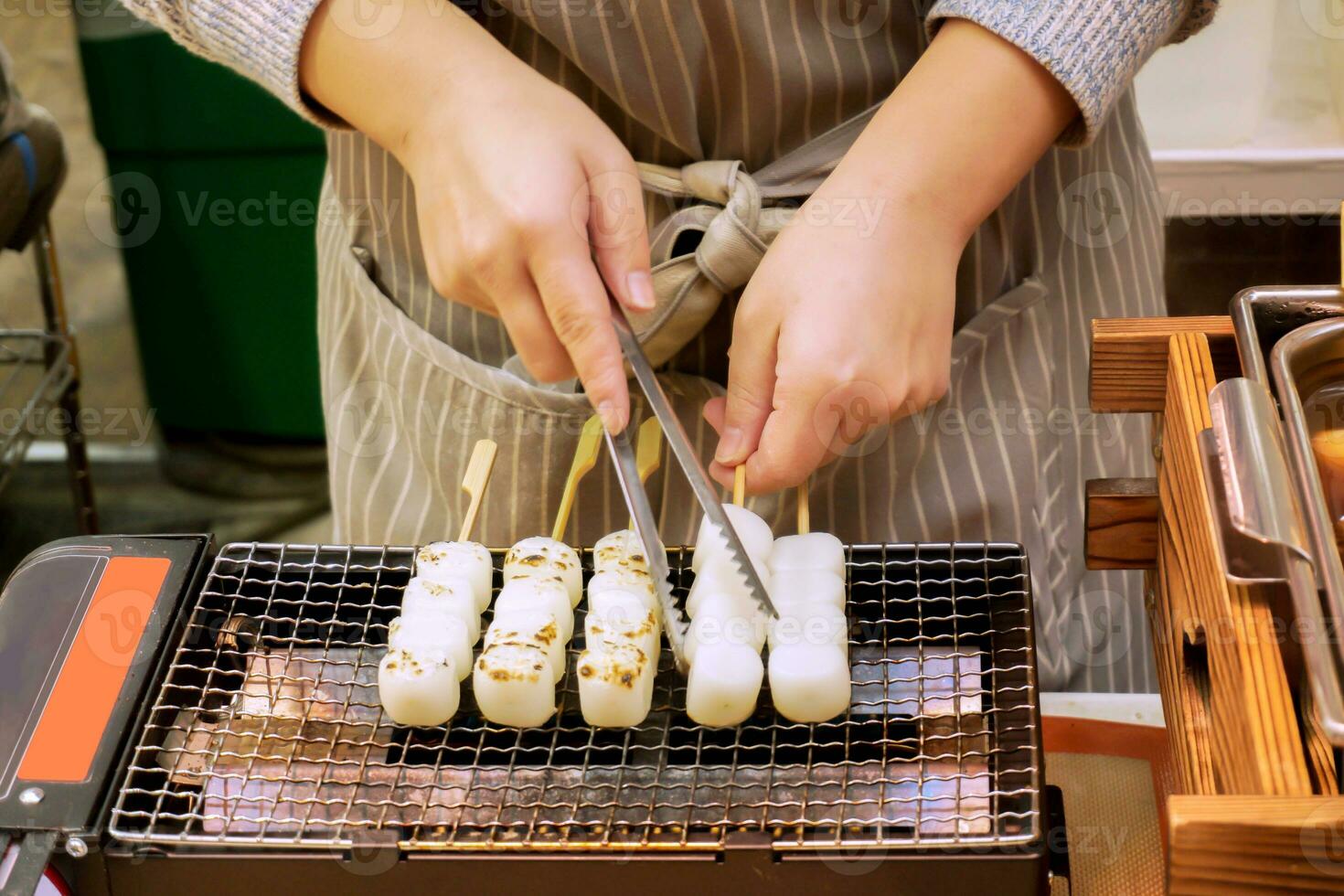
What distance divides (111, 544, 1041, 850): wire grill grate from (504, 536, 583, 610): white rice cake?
7cm

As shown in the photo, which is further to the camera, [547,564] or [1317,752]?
[547,564]

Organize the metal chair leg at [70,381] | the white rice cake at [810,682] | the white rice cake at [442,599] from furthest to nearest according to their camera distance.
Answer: the metal chair leg at [70,381]
the white rice cake at [442,599]
the white rice cake at [810,682]

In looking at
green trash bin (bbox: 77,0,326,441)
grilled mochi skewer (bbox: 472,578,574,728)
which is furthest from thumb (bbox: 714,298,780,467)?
green trash bin (bbox: 77,0,326,441)

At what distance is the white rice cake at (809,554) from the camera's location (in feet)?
3.62

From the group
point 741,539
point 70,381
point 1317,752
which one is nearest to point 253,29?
point 741,539

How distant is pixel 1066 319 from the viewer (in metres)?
1.48

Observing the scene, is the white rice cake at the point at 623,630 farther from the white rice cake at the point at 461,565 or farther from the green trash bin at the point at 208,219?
the green trash bin at the point at 208,219

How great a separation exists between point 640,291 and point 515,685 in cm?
38

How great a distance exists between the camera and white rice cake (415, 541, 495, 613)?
1.14m

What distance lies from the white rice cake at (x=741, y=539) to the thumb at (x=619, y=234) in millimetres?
209

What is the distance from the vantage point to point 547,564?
1.15 meters

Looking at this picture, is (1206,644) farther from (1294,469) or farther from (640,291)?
(640,291)

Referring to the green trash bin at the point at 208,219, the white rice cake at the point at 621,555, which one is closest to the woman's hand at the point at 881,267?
the white rice cake at the point at 621,555

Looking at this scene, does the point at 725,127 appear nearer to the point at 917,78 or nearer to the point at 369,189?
the point at 917,78
